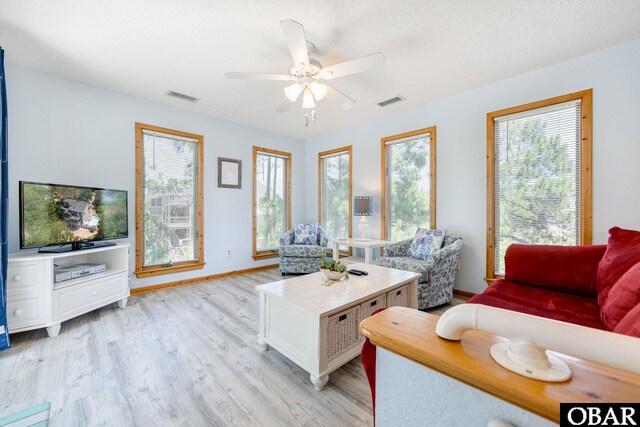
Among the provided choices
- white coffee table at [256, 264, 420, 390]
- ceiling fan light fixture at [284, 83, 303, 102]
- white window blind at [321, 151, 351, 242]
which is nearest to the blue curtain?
white coffee table at [256, 264, 420, 390]

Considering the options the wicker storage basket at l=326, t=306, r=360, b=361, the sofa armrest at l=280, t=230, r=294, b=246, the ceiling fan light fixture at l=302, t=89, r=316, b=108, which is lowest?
the wicker storage basket at l=326, t=306, r=360, b=361

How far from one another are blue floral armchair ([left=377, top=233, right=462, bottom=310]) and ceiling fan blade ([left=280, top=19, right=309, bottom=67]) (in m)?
2.28

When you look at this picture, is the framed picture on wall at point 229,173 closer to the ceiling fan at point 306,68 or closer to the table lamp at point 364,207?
the table lamp at point 364,207

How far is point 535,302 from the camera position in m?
1.74

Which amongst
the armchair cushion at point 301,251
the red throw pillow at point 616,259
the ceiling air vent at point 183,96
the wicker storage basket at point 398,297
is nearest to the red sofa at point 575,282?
the red throw pillow at point 616,259

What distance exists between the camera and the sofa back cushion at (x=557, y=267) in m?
1.85

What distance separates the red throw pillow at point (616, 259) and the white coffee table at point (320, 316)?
3.95ft

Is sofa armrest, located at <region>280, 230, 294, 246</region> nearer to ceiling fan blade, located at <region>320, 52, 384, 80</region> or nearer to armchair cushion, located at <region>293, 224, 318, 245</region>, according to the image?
armchair cushion, located at <region>293, 224, 318, 245</region>

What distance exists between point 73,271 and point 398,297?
310cm

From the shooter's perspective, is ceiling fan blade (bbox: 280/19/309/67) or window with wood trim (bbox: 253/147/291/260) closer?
ceiling fan blade (bbox: 280/19/309/67)

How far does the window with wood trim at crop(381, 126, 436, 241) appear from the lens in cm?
371

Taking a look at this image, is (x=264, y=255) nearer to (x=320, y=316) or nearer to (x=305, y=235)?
(x=305, y=235)

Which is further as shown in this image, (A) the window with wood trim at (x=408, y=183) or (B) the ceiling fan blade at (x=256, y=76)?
(A) the window with wood trim at (x=408, y=183)

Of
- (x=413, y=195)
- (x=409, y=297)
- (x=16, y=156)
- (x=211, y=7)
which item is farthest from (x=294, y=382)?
(x=16, y=156)
